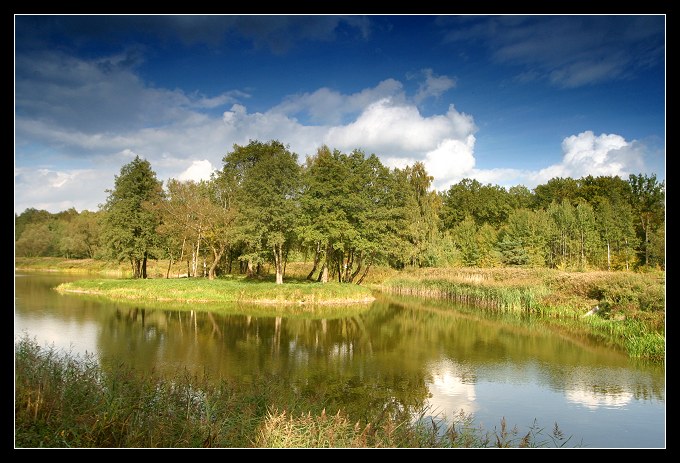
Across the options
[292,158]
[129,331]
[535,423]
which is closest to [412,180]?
[292,158]

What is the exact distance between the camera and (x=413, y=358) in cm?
1452

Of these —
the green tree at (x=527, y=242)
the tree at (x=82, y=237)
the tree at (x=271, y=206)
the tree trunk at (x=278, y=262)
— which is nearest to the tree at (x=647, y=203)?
the green tree at (x=527, y=242)

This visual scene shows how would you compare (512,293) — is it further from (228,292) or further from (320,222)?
(228,292)

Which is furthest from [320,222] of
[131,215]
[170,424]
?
[170,424]

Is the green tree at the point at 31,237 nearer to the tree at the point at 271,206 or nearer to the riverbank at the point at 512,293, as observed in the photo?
the riverbank at the point at 512,293

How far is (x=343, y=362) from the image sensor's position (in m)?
13.7

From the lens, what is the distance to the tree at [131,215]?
33500 mm

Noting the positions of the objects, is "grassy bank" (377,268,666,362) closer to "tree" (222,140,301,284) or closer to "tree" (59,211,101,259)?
"tree" (222,140,301,284)

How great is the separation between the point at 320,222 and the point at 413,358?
19.0 metres

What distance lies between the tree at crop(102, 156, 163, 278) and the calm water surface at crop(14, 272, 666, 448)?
1052 centimetres

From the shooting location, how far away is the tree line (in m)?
31.2

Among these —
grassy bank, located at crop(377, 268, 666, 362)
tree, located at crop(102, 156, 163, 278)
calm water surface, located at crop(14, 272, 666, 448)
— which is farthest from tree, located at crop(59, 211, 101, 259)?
grassy bank, located at crop(377, 268, 666, 362)

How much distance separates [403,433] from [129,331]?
Answer: 45.0ft

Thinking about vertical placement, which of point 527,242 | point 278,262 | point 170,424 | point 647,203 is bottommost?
point 170,424
